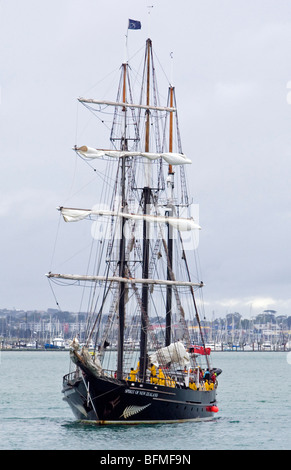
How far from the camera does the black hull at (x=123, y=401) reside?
66.9m

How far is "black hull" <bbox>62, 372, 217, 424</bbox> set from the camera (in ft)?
219

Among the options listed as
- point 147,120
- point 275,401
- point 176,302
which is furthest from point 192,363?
Result: point 275,401

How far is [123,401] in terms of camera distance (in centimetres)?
6700

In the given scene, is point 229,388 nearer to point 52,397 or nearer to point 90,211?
point 52,397

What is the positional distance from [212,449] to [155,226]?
22795mm

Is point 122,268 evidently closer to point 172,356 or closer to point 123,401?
point 172,356

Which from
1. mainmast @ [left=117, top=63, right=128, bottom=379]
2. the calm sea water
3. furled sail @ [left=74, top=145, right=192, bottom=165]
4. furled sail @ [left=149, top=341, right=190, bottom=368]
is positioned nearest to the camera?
the calm sea water

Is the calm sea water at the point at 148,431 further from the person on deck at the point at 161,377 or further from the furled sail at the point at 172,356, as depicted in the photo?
the furled sail at the point at 172,356

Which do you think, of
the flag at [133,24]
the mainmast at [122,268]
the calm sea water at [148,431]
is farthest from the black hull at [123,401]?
the flag at [133,24]

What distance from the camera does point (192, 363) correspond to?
81625 mm

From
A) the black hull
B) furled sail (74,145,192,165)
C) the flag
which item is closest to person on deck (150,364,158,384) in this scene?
the black hull

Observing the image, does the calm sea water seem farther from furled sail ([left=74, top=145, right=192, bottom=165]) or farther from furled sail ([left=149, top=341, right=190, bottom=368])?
furled sail ([left=74, top=145, right=192, bottom=165])
